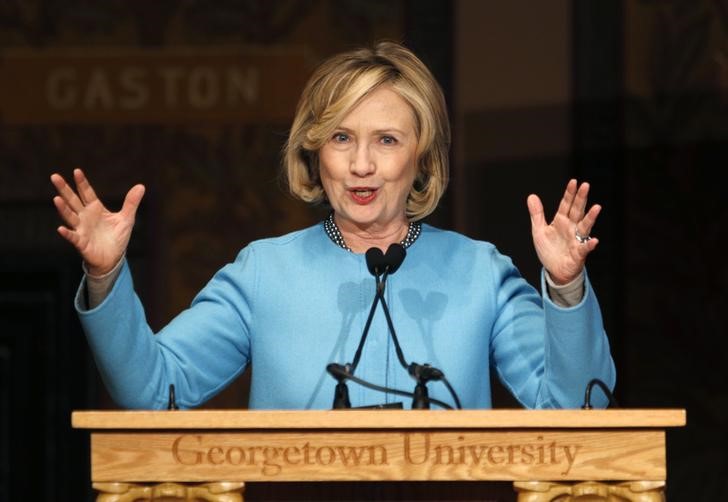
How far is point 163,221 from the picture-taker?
568 cm

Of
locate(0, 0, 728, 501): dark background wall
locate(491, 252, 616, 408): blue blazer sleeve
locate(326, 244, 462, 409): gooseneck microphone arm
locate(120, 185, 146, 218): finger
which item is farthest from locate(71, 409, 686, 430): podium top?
locate(0, 0, 728, 501): dark background wall

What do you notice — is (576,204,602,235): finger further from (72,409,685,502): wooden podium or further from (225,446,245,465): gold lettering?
(225,446,245,465): gold lettering

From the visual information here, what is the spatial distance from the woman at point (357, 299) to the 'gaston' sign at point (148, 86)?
286 centimetres

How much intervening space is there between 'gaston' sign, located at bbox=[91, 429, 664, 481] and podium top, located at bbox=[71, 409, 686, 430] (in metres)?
0.02

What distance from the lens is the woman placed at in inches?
101

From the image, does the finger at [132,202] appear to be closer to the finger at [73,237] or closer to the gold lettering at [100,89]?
the finger at [73,237]

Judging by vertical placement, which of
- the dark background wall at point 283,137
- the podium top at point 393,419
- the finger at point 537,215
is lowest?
the podium top at point 393,419

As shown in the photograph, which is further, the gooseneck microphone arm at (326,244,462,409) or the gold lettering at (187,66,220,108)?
the gold lettering at (187,66,220,108)

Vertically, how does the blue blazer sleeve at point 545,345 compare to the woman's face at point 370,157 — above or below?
below

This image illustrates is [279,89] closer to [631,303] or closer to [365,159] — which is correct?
[631,303]

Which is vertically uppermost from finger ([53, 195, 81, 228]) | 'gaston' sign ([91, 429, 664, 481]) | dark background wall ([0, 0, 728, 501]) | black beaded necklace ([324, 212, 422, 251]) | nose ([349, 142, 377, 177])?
dark background wall ([0, 0, 728, 501])

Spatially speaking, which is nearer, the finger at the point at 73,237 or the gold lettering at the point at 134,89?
the finger at the point at 73,237

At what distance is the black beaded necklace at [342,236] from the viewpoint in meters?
2.79

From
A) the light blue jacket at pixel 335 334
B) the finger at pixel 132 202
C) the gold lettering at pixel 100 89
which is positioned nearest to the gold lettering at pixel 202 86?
the gold lettering at pixel 100 89
